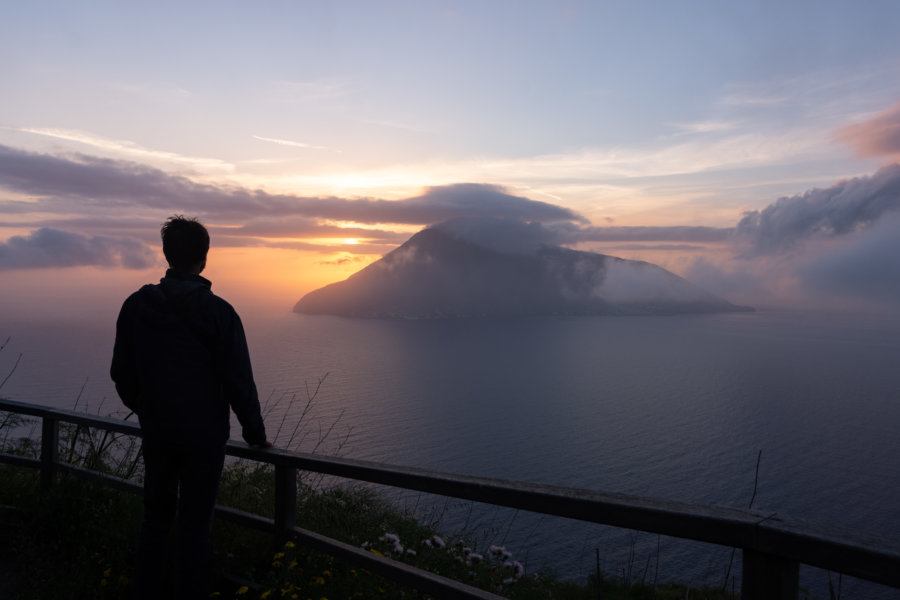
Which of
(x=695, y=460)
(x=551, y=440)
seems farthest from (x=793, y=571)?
(x=551, y=440)

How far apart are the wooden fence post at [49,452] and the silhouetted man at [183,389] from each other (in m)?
2.68

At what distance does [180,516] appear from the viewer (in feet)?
11.7

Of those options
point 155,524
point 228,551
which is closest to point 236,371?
point 155,524

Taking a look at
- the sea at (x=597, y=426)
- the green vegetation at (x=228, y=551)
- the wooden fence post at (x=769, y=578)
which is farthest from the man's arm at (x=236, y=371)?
the sea at (x=597, y=426)

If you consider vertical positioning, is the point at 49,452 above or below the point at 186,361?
below

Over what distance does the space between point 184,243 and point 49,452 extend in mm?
3567

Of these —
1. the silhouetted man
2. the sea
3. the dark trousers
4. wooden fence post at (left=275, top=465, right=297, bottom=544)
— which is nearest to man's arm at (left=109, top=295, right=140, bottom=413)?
the silhouetted man

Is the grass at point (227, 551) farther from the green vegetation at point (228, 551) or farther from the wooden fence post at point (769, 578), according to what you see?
the wooden fence post at point (769, 578)

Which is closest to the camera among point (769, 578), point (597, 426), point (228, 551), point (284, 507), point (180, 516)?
point (769, 578)

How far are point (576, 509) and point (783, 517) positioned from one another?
78cm

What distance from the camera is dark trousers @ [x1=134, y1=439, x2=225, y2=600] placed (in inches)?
138

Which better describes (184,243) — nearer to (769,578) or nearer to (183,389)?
(183,389)

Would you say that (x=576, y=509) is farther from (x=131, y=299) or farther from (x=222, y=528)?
(x=222, y=528)

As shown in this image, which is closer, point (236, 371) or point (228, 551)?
point (236, 371)
